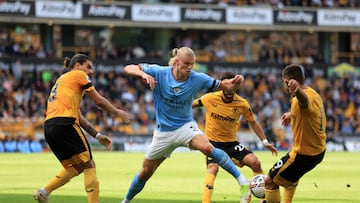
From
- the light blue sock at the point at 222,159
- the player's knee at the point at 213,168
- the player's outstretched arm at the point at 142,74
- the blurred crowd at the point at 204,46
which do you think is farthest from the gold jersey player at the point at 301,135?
the blurred crowd at the point at 204,46

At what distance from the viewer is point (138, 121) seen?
142ft

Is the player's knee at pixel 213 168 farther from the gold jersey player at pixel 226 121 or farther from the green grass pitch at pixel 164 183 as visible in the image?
A: the green grass pitch at pixel 164 183

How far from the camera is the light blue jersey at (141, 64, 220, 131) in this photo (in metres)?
13.0

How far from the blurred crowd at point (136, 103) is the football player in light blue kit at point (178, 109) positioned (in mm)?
27222

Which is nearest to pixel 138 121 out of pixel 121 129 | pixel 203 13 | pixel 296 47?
pixel 121 129

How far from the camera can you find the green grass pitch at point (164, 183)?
53.2ft

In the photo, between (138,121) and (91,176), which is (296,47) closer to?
(138,121)

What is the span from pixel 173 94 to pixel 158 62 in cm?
3492

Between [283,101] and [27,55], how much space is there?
14304 millimetres

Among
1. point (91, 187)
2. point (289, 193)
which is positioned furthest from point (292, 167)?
point (91, 187)

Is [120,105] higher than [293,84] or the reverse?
the reverse

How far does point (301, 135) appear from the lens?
12.1m

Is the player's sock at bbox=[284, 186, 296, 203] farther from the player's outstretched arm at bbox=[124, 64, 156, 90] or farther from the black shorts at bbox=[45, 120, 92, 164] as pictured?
the black shorts at bbox=[45, 120, 92, 164]

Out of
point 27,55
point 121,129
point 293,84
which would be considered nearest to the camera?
point 293,84
